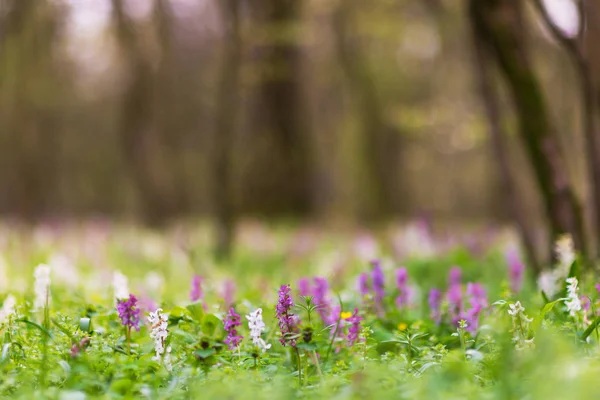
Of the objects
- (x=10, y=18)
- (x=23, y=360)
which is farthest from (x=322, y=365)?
(x=10, y=18)

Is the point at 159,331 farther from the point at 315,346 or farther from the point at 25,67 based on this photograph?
the point at 25,67

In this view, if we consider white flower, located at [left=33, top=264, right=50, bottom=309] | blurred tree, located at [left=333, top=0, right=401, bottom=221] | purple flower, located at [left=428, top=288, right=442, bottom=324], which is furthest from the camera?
blurred tree, located at [left=333, top=0, right=401, bottom=221]

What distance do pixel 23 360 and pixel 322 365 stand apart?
4.55 feet

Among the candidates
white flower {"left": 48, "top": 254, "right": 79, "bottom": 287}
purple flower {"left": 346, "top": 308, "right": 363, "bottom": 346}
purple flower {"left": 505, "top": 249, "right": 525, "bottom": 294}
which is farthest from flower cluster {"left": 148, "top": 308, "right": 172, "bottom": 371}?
white flower {"left": 48, "top": 254, "right": 79, "bottom": 287}

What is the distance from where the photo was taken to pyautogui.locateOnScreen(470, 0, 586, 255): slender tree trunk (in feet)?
21.0

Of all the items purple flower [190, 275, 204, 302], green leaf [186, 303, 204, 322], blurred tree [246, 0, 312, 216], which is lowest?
green leaf [186, 303, 204, 322]

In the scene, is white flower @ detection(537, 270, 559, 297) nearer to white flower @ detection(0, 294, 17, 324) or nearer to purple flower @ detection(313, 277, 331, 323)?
Answer: purple flower @ detection(313, 277, 331, 323)

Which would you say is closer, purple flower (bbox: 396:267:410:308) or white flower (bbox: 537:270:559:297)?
purple flower (bbox: 396:267:410:308)

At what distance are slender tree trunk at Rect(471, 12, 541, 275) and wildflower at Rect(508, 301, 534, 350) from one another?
11.9 ft

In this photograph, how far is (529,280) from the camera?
6.86 meters

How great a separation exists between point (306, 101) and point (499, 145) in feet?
34.4

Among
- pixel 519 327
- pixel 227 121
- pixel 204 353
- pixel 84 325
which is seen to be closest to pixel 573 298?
pixel 519 327

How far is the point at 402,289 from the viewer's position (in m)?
5.09

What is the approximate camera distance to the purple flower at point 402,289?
4864mm
